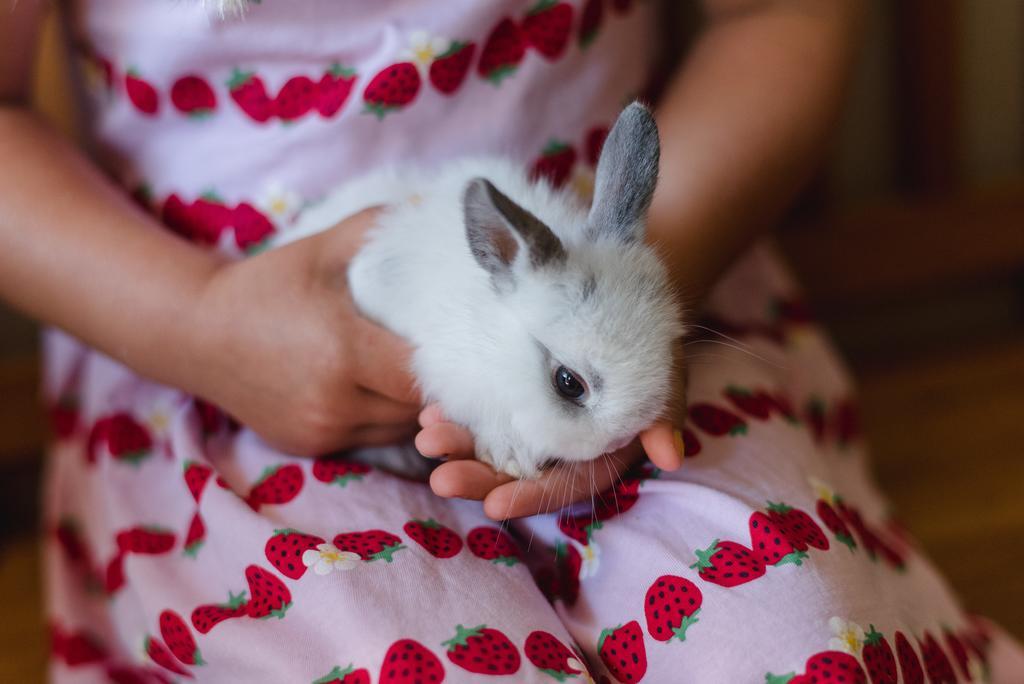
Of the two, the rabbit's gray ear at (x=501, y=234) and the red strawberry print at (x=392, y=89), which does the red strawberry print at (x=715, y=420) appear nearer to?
the rabbit's gray ear at (x=501, y=234)

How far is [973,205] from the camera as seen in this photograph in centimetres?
129

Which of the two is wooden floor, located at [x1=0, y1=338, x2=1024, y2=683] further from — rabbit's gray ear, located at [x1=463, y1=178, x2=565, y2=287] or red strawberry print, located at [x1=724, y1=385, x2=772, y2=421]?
rabbit's gray ear, located at [x1=463, y1=178, x2=565, y2=287]

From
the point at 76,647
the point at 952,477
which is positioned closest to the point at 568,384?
the point at 76,647

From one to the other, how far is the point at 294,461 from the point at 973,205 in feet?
3.37

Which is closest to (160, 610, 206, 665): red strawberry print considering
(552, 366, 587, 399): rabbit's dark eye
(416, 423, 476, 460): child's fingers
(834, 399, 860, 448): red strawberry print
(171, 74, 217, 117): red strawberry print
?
(416, 423, 476, 460): child's fingers

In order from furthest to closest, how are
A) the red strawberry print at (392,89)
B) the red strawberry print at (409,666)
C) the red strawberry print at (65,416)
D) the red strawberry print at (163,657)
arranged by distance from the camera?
1. the red strawberry print at (65,416)
2. the red strawberry print at (392,89)
3. the red strawberry print at (163,657)
4. the red strawberry print at (409,666)

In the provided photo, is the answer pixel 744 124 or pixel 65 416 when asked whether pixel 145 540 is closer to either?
pixel 65 416

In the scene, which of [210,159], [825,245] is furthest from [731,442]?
[825,245]

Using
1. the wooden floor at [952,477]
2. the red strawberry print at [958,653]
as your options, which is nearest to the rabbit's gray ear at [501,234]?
the red strawberry print at [958,653]

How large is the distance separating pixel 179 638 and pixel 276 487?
0.12 m

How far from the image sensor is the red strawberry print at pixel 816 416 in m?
0.92

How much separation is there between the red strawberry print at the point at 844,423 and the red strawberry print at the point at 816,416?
2 cm

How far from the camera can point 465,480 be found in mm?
655

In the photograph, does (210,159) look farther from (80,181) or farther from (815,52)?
(815,52)
